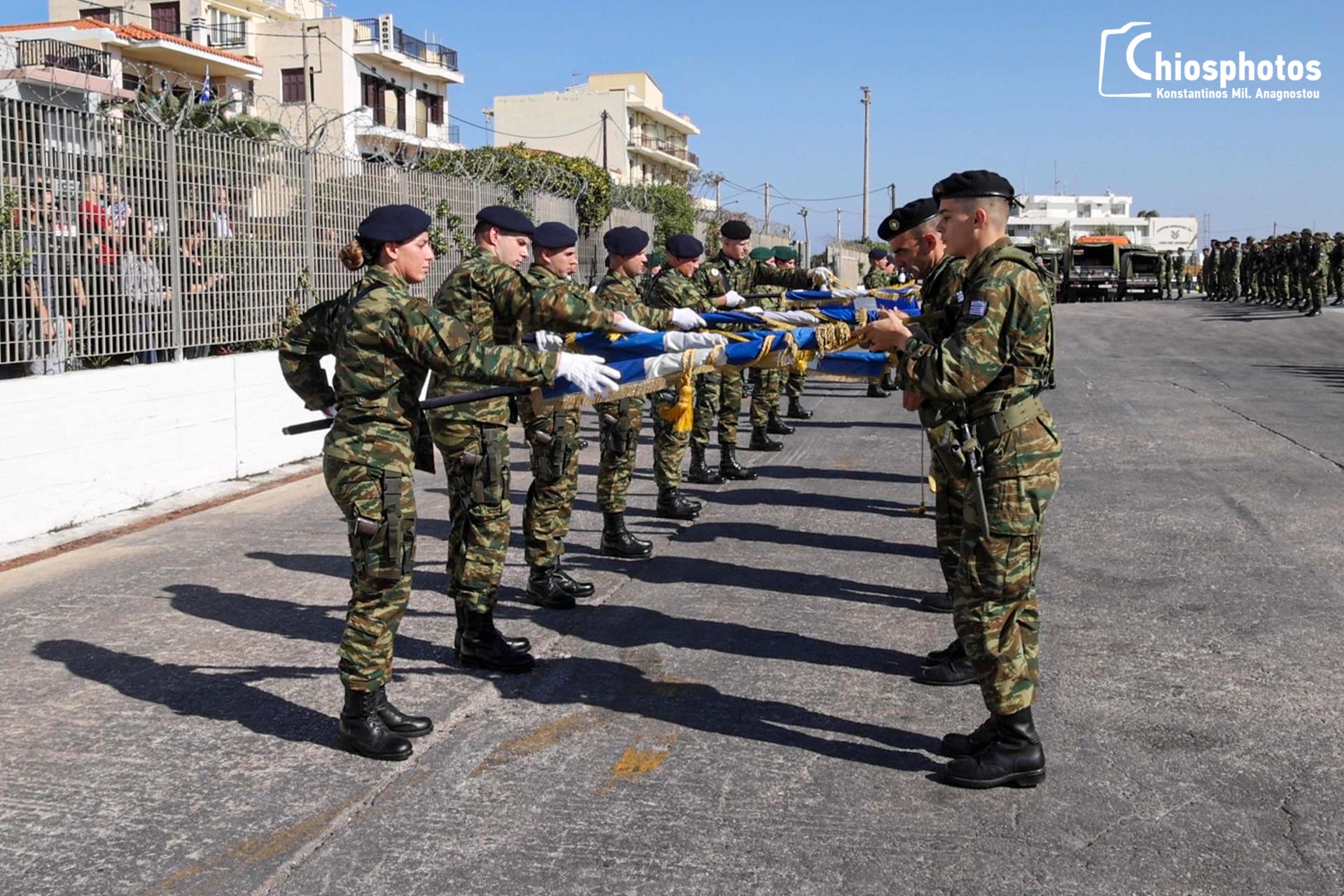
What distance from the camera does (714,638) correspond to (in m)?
6.11

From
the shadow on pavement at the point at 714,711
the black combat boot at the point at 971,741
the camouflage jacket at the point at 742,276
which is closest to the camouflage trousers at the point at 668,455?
the camouflage jacket at the point at 742,276

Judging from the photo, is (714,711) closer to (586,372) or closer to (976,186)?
(586,372)

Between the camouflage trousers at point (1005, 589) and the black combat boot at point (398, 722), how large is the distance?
2057mm

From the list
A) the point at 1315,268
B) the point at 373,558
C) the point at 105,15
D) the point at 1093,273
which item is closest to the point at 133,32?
the point at 105,15

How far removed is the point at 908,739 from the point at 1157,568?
3186 millimetres

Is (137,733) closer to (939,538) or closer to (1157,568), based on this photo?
(939,538)

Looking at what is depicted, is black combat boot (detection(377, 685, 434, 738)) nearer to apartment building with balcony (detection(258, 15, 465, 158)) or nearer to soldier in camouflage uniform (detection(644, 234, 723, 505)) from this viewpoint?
soldier in camouflage uniform (detection(644, 234, 723, 505))

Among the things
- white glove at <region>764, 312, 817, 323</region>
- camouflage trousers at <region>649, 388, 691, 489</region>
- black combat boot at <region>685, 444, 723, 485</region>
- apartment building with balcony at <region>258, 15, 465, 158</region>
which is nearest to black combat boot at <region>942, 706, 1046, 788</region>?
white glove at <region>764, 312, 817, 323</region>

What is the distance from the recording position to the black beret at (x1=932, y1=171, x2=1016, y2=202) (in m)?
4.41

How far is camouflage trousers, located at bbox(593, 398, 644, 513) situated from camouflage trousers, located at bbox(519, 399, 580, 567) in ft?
3.24

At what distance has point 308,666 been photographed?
18.9 ft

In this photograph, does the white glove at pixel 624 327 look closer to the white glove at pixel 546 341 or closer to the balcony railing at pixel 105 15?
the white glove at pixel 546 341

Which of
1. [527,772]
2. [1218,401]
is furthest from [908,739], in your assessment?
[1218,401]

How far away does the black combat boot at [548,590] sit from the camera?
6648 mm
